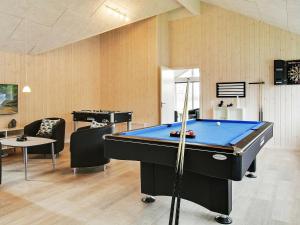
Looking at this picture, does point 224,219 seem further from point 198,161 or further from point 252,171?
point 252,171

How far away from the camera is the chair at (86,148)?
3971 millimetres

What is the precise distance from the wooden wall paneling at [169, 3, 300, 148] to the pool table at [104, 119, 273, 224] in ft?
12.9

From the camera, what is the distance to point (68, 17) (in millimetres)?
4656

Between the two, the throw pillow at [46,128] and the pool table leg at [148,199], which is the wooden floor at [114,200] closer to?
the pool table leg at [148,199]

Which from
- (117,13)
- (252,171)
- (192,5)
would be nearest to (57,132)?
(117,13)

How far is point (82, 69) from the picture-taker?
730 centimetres

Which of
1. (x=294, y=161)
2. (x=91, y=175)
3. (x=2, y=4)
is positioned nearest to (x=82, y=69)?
(x=2, y=4)

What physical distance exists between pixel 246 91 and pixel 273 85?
2.02 ft

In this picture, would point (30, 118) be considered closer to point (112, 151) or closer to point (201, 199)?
point (112, 151)

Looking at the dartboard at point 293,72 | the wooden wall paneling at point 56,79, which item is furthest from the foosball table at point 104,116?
the dartboard at point 293,72

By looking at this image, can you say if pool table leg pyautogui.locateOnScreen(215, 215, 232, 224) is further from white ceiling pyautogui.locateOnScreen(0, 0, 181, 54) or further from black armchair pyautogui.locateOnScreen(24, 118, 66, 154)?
white ceiling pyautogui.locateOnScreen(0, 0, 181, 54)

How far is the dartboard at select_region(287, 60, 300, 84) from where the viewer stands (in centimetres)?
559

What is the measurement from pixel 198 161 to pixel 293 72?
483cm

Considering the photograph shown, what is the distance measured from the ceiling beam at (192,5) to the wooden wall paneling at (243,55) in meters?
0.18
